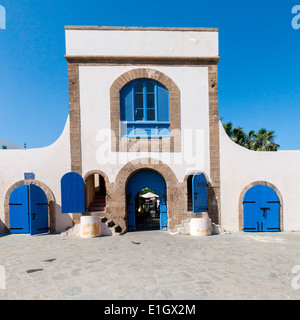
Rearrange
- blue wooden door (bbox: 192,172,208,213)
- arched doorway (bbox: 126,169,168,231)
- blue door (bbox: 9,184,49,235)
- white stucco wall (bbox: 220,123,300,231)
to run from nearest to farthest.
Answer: blue wooden door (bbox: 192,172,208,213)
blue door (bbox: 9,184,49,235)
white stucco wall (bbox: 220,123,300,231)
arched doorway (bbox: 126,169,168,231)

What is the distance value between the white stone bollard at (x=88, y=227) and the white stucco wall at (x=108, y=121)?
1.78 m

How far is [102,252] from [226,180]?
18.8 ft

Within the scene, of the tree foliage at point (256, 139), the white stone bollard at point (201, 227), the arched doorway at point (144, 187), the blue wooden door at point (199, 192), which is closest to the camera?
the white stone bollard at point (201, 227)

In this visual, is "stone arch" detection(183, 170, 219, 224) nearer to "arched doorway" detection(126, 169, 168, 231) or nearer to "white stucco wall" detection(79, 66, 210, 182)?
"white stucco wall" detection(79, 66, 210, 182)

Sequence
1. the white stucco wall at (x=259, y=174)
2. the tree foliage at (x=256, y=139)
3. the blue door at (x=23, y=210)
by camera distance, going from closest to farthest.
Result: the blue door at (x=23, y=210) < the white stucco wall at (x=259, y=174) < the tree foliage at (x=256, y=139)

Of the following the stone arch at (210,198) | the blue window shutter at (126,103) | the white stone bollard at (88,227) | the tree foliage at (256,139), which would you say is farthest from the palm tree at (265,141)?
the white stone bollard at (88,227)

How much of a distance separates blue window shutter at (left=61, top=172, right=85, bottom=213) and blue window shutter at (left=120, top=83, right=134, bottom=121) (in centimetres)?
321

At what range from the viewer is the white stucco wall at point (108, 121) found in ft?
25.4

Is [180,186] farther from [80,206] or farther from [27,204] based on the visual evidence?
[27,204]

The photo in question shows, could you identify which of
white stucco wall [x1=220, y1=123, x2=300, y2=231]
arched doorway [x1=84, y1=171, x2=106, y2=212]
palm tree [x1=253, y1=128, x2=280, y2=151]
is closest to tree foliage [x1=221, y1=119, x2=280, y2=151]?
palm tree [x1=253, y1=128, x2=280, y2=151]

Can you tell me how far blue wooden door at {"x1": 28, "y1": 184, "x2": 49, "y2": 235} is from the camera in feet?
23.5

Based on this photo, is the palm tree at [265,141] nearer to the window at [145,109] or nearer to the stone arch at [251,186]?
the stone arch at [251,186]

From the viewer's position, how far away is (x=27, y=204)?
25.0 ft
